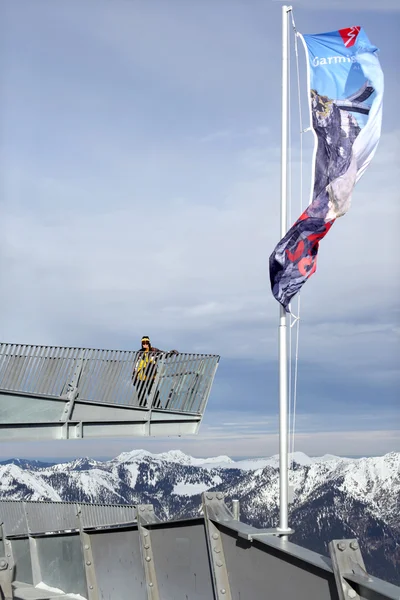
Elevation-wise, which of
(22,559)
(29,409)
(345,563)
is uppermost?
(29,409)

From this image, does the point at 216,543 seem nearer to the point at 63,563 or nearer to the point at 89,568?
the point at 89,568

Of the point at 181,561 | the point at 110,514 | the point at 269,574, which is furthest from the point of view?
the point at 110,514

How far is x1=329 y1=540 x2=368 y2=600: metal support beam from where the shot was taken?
26.3 ft

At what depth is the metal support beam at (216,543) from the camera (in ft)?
36.3

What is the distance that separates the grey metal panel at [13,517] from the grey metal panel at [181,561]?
1414 cm

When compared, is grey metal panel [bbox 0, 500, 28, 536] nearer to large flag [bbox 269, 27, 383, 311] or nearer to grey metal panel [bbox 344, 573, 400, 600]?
large flag [bbox 269, 27, 383, 311]

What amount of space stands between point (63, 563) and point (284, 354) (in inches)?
242

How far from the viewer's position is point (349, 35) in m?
16.0

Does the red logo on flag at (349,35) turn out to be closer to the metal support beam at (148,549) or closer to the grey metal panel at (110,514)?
the metal support beam at (148,549)

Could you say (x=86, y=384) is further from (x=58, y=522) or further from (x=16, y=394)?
(x=58, y=522)

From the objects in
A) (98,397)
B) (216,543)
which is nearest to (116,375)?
(98,397)

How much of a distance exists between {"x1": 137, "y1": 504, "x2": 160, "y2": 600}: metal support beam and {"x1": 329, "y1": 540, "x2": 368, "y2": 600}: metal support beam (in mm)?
5056

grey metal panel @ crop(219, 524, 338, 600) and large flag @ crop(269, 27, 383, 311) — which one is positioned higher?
large flag @ crop(269, 27, 383, 311)

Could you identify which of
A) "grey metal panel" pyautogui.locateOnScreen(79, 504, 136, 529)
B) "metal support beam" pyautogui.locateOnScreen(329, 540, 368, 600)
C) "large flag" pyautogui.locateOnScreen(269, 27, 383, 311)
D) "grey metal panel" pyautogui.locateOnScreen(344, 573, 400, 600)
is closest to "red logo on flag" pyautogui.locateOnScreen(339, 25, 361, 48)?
"large flag" pyautogui.locateOnScreen(269, 27, 383, 311)
